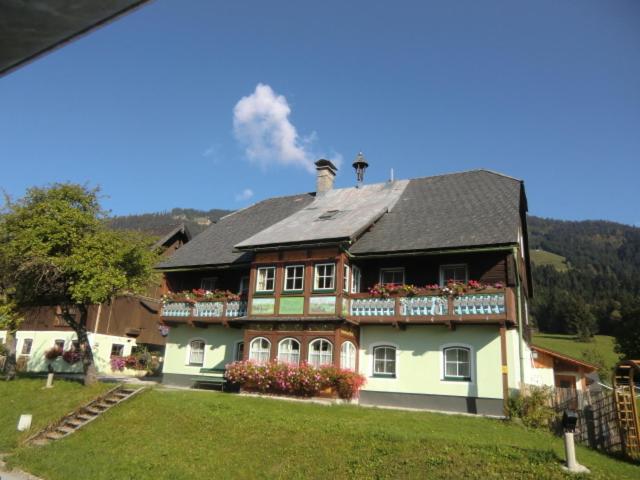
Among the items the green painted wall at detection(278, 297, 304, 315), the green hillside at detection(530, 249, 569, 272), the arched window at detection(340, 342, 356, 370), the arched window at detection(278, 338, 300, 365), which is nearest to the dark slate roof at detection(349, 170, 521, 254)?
the green painted wall at detection(278, 297, 304, 315)

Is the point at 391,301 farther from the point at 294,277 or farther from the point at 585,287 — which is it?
the point at 585,287

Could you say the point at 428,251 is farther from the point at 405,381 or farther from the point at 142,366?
the point at 142,366

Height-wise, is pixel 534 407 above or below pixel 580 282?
below

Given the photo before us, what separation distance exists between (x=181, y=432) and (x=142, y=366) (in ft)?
64.4

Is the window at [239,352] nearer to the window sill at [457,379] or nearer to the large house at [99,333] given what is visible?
the window sill at [457,379]

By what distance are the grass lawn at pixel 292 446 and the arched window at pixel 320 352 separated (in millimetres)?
2666

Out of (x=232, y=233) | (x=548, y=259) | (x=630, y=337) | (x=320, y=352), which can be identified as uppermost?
(x=548, y=259)

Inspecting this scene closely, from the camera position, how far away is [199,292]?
84.1 ft

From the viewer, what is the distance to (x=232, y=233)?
29.5 meters

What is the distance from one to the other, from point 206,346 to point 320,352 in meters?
7.47

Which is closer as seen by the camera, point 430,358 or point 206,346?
point 430,358

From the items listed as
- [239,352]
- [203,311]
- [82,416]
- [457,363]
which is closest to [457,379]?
[457,363]

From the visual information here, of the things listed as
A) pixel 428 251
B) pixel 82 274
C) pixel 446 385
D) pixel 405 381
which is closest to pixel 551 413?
pixel 446 385

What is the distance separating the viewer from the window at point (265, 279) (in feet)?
75.6
